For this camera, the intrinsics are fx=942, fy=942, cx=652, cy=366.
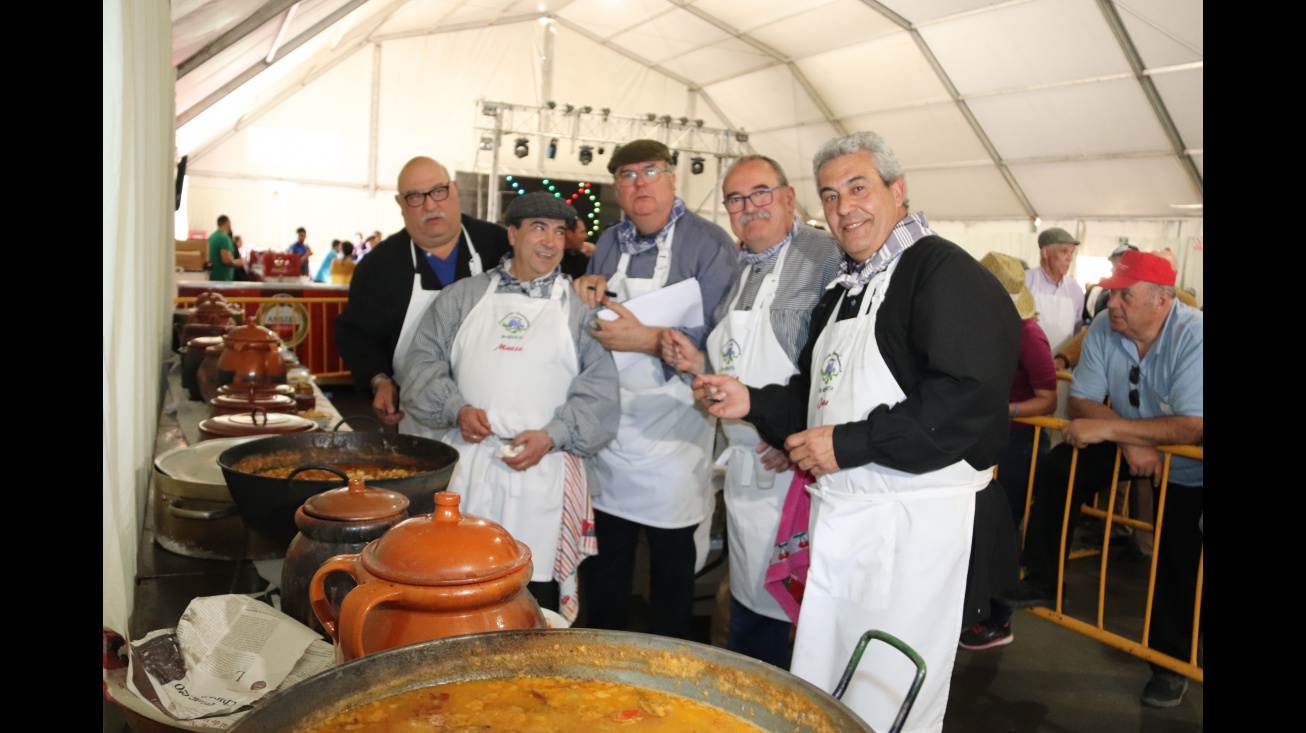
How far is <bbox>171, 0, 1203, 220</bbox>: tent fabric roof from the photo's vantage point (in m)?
12.2

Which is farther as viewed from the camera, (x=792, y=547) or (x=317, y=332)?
(x=317, y=332)

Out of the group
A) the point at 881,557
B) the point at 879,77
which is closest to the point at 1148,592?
the point at 881,557

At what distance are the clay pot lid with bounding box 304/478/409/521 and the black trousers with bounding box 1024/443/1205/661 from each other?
9.76ft

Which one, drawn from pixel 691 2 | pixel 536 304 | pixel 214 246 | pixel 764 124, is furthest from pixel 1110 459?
pixel 764 124

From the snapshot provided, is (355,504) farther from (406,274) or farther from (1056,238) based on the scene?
(1056,238)

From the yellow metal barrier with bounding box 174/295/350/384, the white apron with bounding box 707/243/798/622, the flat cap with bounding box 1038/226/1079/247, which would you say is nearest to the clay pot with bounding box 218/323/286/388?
the white apron with bounding box 707/243/798/622

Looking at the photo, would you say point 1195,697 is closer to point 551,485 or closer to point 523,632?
point 551,485

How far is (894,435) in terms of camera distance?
2055mm

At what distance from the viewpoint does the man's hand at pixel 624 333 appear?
295 cm

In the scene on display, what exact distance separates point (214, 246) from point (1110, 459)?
42.7 feet

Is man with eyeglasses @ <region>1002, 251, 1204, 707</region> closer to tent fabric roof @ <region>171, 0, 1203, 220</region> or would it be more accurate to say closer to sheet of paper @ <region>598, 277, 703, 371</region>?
sheet of paper @ <region>598, 277, 703, 371</region>

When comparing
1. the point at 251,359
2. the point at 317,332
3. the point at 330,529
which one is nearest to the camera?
the point at 330,529

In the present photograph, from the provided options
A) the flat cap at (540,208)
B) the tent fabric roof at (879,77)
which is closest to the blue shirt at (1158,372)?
the flat cap at (540,208)

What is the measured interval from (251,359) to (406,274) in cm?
67
